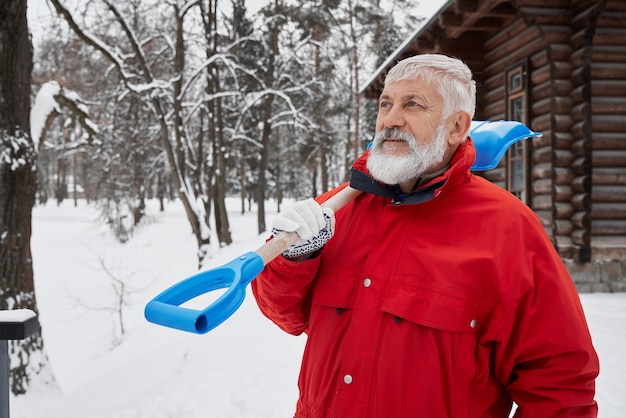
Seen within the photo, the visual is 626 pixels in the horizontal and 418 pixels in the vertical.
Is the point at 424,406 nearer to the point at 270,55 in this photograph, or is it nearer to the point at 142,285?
the point at 142,285

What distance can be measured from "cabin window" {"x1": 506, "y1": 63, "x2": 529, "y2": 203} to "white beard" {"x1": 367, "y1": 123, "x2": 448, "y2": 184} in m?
6.39

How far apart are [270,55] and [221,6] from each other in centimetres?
220

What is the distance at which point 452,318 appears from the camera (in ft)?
4.75

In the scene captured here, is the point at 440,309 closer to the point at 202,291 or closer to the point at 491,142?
the point at 202,291

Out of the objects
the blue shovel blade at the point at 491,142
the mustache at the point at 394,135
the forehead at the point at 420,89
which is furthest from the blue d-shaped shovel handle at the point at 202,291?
the blue shovel blade at the point at 491,142

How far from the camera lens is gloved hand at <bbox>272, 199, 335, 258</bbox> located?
1525 millimetres

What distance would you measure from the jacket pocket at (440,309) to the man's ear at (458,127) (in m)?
0.54

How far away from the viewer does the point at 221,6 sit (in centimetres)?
1456

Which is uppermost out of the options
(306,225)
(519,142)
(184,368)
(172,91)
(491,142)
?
(172,91)

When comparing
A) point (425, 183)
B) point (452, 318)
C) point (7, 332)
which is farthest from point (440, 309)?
point (7, 332)

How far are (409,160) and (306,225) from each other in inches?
16.6

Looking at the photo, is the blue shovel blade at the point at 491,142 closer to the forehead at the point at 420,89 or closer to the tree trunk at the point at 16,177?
the forehead at the point at 420,89

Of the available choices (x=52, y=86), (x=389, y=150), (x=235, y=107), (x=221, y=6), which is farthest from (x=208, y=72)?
(x=389, y=150)

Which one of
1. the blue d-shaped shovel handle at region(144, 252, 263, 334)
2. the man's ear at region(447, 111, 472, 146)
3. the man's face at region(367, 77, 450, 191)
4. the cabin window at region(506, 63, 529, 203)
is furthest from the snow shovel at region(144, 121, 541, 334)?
the cabin window at region(506, 63, 529, 203)
